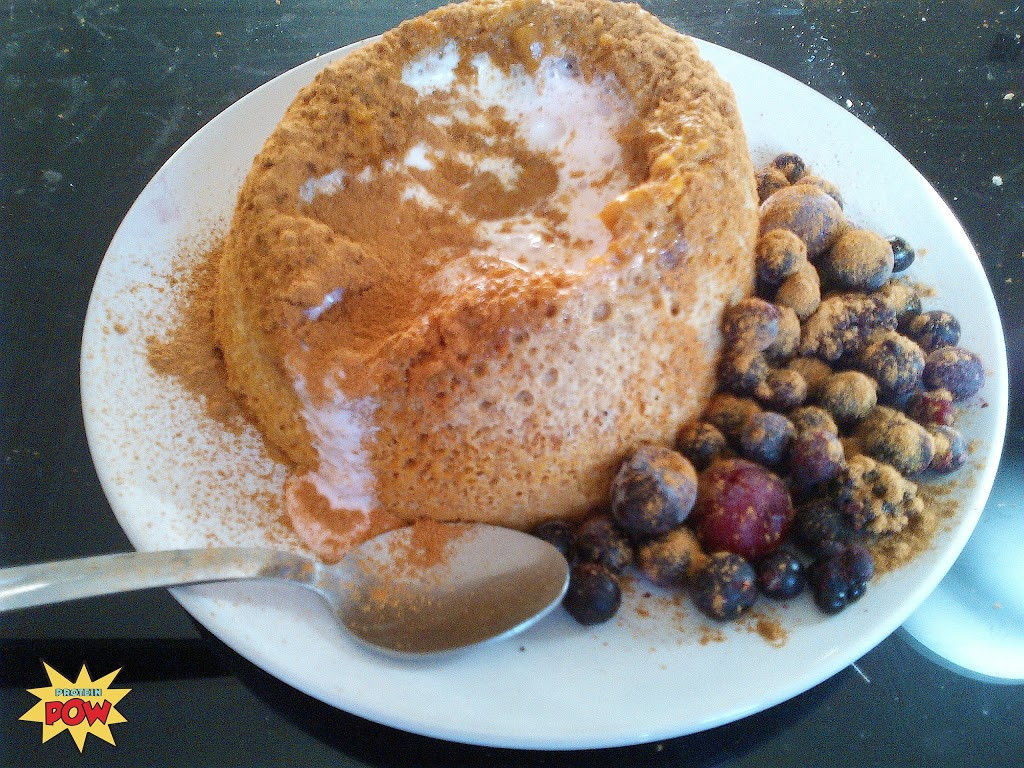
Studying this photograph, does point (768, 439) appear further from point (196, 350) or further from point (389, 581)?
point (196, 350)

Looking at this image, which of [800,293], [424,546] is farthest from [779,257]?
[424,546]

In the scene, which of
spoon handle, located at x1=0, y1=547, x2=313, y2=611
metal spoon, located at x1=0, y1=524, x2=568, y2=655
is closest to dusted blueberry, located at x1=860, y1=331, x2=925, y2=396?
metal spoon, located at x1=0, y1=524, x2=568, y2=655

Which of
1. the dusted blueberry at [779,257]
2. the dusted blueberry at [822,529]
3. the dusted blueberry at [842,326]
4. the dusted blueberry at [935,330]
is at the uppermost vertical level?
the dusted blueberry at [779,257]

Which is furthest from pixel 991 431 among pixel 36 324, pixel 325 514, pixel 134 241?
pixel 36 324

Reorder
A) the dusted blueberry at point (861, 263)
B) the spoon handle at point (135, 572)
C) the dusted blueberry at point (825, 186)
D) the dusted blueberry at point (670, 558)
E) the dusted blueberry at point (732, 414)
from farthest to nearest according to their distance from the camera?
the dusted blueberry at point (825, 186) → the dusted blueberry at point (861, 263) → the dusted blueberry at point (732, 414) → the dusted blueberry at point (670, 558) → the spoon handle at point (135, 572)

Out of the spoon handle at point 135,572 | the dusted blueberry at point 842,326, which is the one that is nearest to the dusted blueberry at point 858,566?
the dusted blueberry at point 842,326

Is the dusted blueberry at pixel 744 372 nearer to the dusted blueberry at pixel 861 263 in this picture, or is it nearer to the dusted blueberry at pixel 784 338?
the dusted blueberry at pixel 784 338

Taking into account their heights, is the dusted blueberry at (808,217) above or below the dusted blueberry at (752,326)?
above
